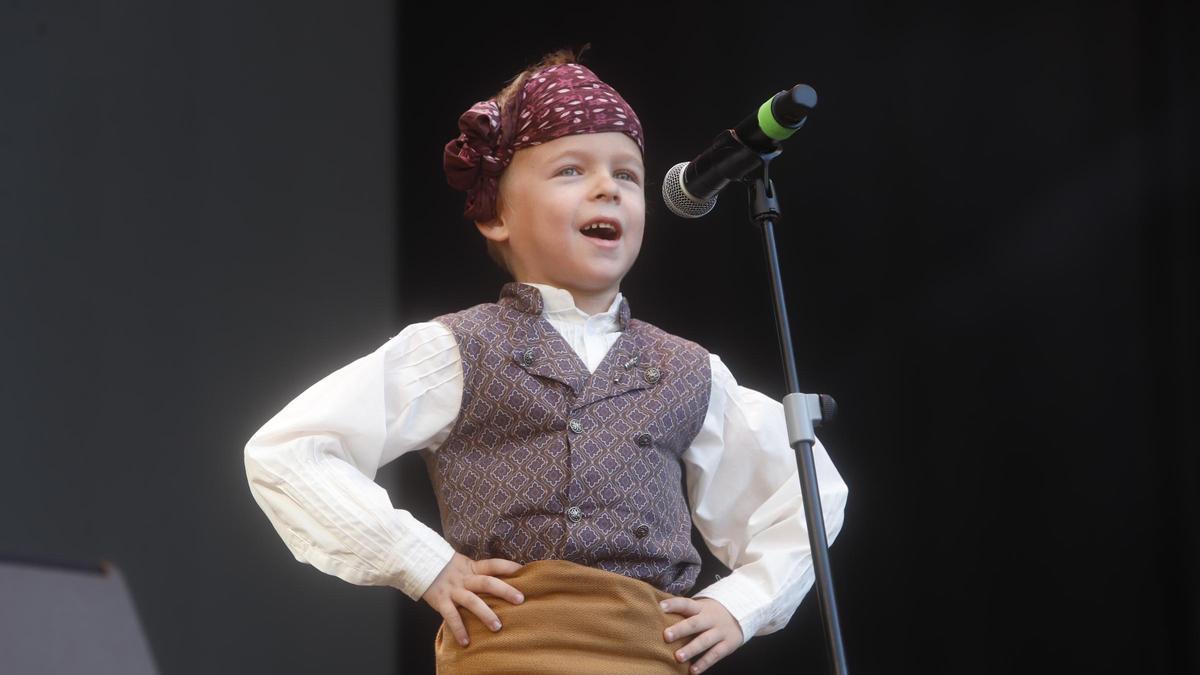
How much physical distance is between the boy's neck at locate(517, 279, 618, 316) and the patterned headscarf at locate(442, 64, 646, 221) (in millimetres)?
168

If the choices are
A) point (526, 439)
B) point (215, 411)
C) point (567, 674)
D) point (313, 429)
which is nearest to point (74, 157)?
point (215, 411)

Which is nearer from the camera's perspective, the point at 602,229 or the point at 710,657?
the point at 710,657

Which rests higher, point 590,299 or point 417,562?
point 590,299

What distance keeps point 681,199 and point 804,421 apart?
308 millimetres

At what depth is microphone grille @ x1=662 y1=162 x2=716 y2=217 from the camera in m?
1.46

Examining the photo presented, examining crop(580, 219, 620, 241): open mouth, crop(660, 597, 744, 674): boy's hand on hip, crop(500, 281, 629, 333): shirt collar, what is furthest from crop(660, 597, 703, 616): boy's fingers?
crop(580, 219, 620, 241): open mouth

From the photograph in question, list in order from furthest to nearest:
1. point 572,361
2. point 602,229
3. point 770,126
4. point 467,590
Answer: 1. point 602,229
2. point 572,361
3. point 467,590
4. point 770,126

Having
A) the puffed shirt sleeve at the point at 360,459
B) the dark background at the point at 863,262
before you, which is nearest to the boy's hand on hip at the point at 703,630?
the puffed shirt sleeve at the point at 360,459

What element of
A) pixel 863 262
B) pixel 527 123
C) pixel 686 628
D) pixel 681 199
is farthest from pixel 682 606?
pixel 863 262

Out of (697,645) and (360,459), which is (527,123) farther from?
(697,645)

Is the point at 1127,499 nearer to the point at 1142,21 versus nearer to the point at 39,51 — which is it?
the point at 1142,21

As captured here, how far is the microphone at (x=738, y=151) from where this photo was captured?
1305mm

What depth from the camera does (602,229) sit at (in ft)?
5.54

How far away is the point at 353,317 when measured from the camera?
2.57m
